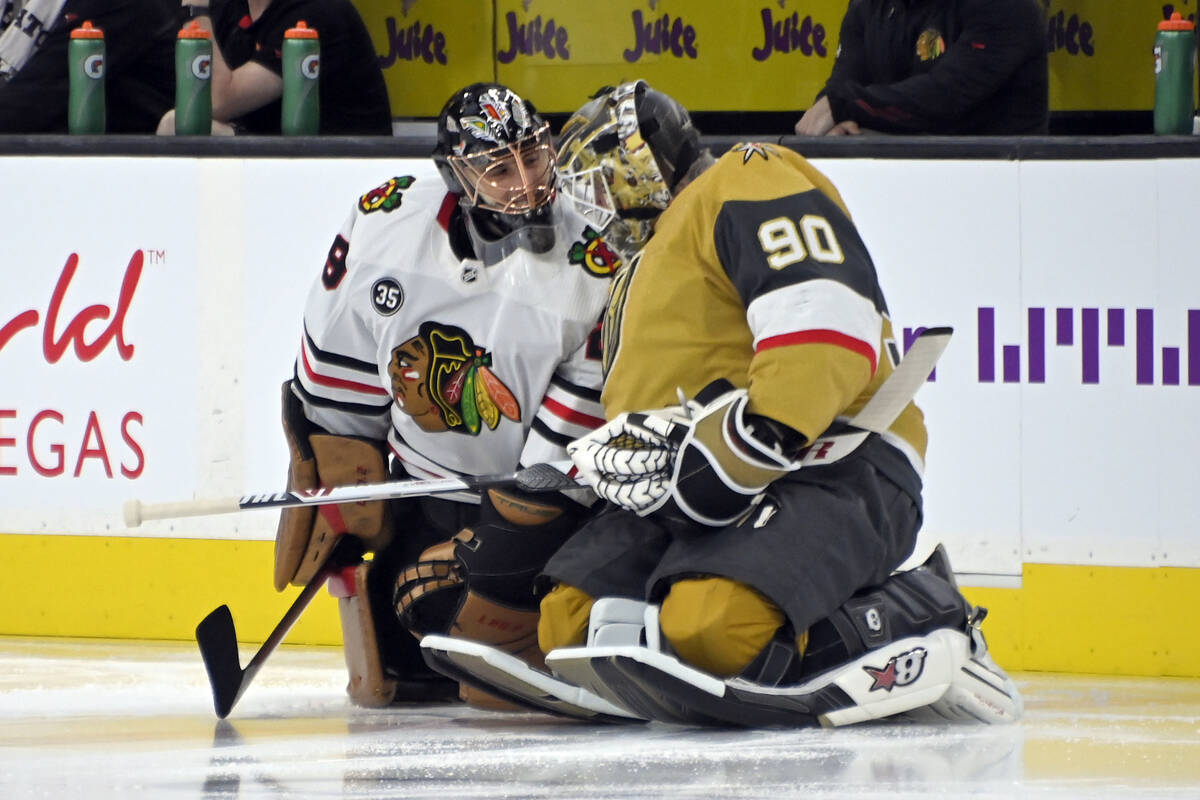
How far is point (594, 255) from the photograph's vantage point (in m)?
2.86

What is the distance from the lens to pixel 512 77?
18.9 ft

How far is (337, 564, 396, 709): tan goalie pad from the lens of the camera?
301 cm

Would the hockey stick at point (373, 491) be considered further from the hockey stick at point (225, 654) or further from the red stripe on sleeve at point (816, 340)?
the red stripe on sleeve at point (816, 340)

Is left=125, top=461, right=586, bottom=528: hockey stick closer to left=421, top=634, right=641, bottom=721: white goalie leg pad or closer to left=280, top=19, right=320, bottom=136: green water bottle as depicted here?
left=421, top=634, right=641, bottom=721: white goalie leg pad

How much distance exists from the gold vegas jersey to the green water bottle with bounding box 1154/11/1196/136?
107cm

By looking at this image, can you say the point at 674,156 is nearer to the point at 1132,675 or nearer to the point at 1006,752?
the point at 1006,752

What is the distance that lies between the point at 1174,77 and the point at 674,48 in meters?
2.40

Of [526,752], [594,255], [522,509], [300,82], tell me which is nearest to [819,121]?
[300,82]

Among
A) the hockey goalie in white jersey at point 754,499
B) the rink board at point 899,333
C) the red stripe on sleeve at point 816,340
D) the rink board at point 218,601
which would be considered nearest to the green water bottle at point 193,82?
the rink board at point 899,333

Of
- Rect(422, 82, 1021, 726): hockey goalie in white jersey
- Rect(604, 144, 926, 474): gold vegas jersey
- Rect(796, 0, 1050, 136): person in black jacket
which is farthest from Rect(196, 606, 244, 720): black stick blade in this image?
→ Rect(796, 0, 1050, 136): person in black jacket

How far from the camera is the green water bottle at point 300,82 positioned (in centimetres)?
383

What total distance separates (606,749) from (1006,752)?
511mm

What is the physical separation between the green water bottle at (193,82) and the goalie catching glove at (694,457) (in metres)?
1.58

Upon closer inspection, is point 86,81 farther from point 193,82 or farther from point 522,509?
point 522,509
